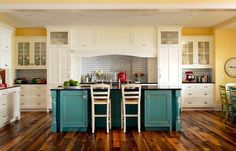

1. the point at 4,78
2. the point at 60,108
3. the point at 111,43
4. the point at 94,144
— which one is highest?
the point at 111,43

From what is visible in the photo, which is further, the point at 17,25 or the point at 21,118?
the point at 17,25

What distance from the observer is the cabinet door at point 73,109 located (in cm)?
583

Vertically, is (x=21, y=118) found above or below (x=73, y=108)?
below

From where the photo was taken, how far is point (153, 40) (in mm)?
8711

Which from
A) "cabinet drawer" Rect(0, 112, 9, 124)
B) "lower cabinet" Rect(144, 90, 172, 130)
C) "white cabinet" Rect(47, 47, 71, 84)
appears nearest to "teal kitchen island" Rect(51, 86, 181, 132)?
"lower cabinet" Rect(144, 90, 172, 130)

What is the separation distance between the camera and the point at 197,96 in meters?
8.89

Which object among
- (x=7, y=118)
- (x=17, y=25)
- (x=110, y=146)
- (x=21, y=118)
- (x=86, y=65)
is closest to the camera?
(x=110, y=146)

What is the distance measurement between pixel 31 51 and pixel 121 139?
5139 millimetres

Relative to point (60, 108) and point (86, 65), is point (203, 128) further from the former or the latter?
point (86, 65)

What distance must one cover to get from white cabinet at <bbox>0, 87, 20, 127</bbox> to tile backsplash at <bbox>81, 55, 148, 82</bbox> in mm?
2699

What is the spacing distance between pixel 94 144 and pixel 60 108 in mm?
1386

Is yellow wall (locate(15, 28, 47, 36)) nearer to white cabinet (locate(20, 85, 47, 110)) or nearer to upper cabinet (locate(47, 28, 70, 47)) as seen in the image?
upper cabinet (locate(47, 28, 70, 47))

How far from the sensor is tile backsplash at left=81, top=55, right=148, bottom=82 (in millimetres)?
9320

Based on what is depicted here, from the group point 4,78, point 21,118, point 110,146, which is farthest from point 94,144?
point 4,78
